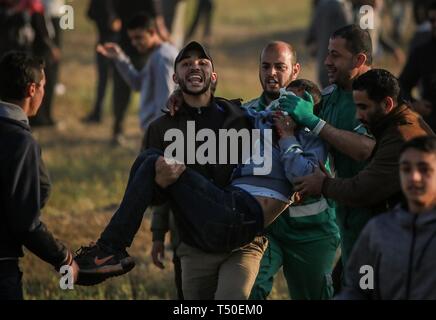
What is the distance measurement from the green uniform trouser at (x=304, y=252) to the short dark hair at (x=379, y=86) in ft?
4.34

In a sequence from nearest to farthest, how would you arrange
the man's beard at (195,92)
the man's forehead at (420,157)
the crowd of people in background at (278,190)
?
the man's forehead at (420,157), the crowd of people in background at (278,190), the man's beard at (195,92)

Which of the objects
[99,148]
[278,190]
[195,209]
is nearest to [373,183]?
[278,190]

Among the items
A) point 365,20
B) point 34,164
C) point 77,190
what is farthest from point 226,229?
point 77,190

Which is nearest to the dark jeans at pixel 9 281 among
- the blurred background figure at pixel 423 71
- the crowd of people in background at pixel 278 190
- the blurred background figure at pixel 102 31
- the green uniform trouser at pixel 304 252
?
the crowd of people in background at pixel 278 190

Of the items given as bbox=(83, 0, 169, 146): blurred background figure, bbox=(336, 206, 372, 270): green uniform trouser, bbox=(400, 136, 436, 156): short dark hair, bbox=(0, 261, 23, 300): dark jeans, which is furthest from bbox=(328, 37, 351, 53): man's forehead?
bbox=(83, 0, 169, 146): blurred background figure

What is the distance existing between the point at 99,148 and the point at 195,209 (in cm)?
919

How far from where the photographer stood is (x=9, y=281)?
662 centimetres

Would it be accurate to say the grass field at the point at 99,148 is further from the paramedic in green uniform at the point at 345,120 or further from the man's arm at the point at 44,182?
the paramedic in green uniform at the point at 345,120

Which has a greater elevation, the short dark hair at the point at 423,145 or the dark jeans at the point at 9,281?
the short dark hair at the point at 423,145

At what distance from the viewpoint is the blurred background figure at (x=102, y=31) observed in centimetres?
1492

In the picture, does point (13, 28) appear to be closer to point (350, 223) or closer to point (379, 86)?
point (350, 223)

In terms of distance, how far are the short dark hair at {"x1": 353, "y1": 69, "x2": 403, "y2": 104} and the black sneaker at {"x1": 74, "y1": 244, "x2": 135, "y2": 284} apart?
1.61 meters

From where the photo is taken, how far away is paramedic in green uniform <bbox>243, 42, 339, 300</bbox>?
768cm

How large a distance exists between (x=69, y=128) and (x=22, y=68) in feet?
33.2
